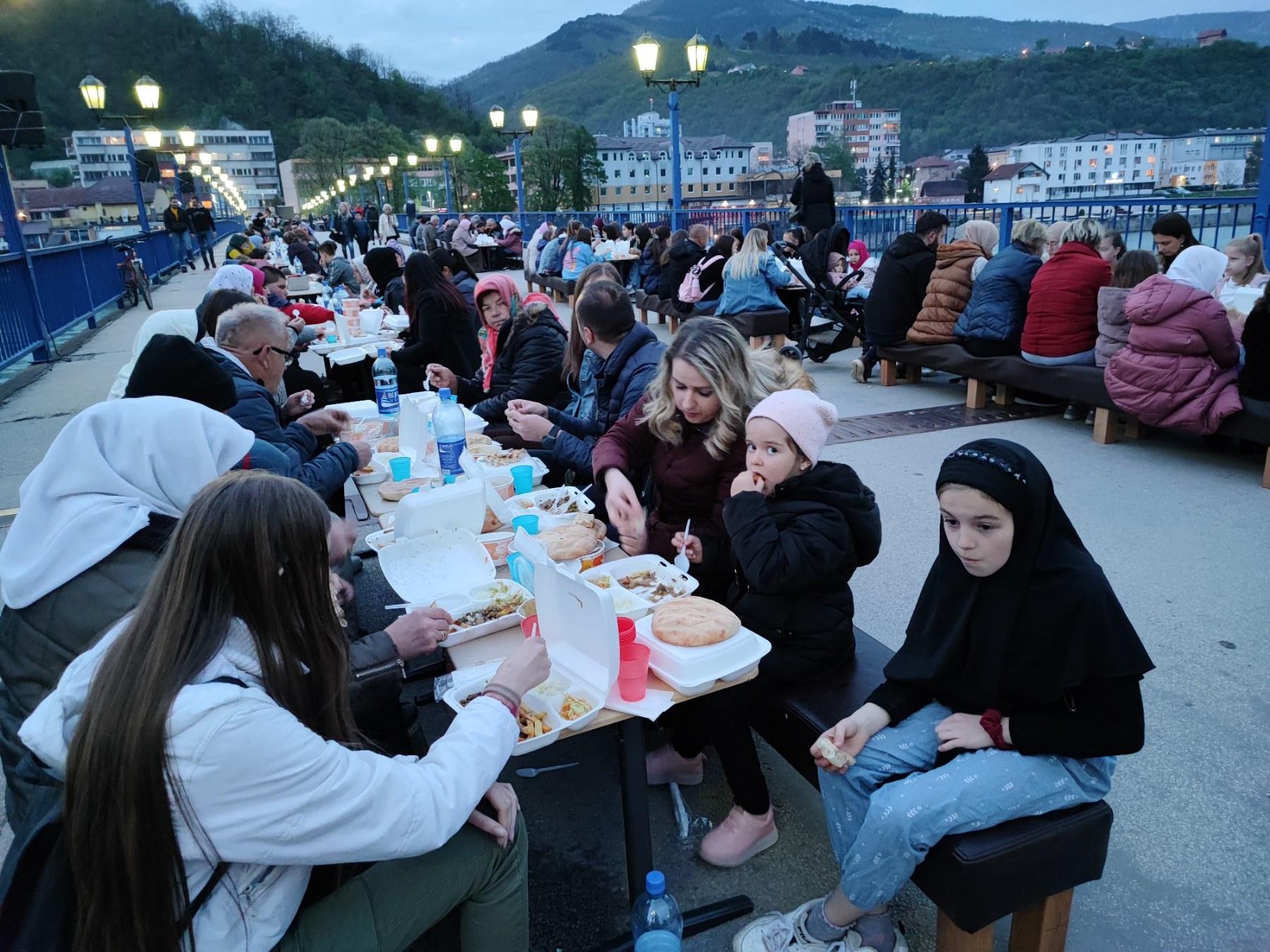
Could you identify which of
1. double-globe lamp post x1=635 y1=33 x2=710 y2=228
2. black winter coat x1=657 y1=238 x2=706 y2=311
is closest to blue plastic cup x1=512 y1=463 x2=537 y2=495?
black winter coat x1=657 y1=238 x2=706 y2=311

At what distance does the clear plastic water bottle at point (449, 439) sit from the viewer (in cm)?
351

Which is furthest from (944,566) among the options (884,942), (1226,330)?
(1226,330)

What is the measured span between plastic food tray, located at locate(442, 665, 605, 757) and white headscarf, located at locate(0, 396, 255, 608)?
74 centimetres

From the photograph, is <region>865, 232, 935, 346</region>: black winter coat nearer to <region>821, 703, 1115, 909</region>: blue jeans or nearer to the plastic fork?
the plastic fork

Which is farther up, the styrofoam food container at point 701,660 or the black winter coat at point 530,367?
the black winter coat at point 530,367

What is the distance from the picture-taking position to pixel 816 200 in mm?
11766

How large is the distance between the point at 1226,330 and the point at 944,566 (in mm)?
4403

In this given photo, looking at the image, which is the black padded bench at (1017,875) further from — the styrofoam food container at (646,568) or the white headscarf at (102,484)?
the white headscarf at (102,484)

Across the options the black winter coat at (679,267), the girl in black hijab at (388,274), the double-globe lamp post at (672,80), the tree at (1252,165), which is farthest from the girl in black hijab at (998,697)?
the tree at (1252,165)

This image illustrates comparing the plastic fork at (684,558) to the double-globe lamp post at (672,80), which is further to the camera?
the double-globe lamp post at (672,80)

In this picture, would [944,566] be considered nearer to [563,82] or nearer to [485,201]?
[485,201]

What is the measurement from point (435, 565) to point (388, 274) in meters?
8.32

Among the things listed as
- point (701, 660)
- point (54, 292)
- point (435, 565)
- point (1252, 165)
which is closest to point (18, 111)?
point (54, 292)

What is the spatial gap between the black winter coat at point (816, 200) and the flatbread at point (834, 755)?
10742 millimetres
